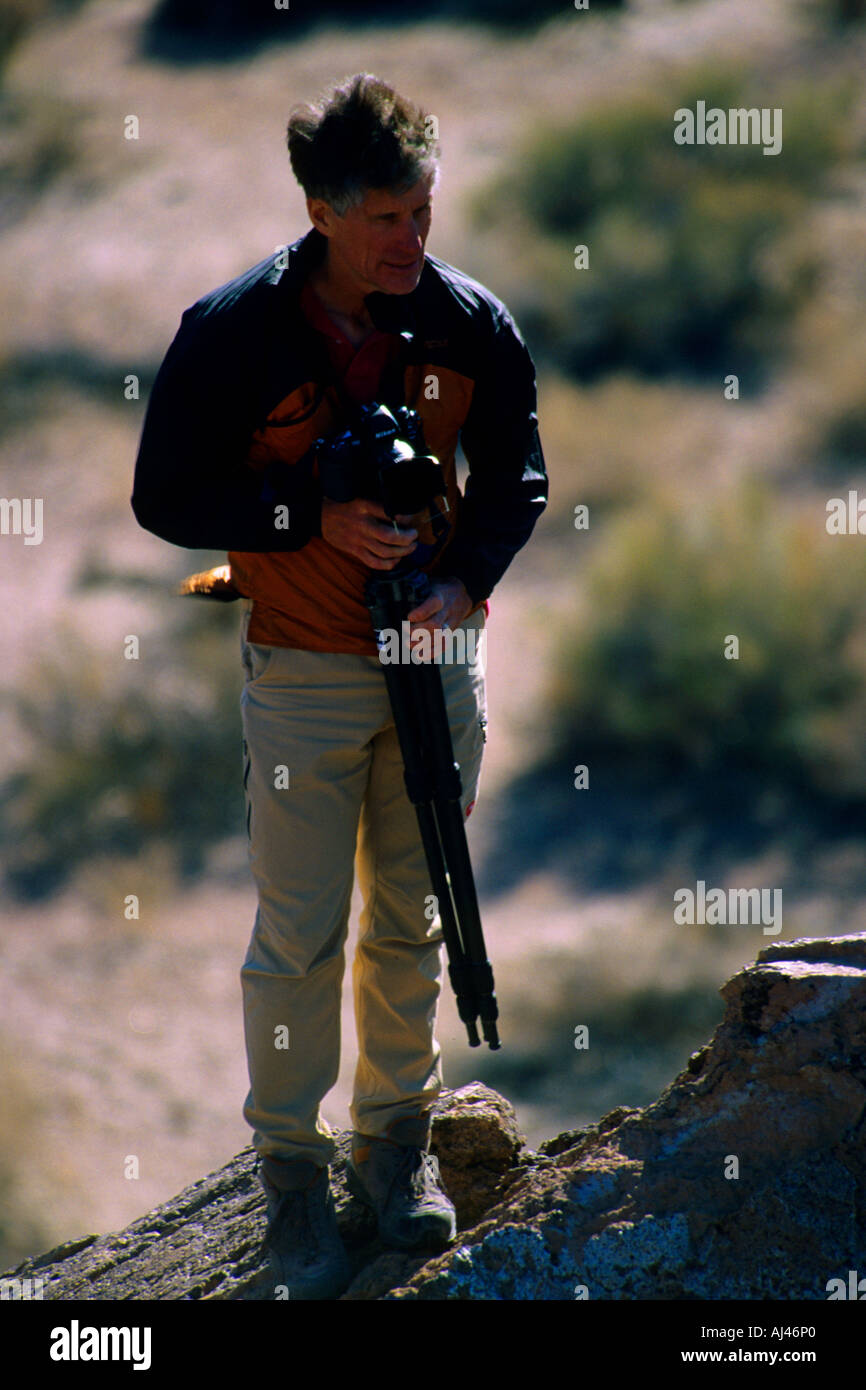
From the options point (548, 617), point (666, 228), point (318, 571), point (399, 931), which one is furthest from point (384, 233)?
point (666, 228)

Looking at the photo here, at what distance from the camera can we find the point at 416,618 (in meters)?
2.67

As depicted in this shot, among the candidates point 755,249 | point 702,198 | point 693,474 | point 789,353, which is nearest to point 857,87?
point 702,198

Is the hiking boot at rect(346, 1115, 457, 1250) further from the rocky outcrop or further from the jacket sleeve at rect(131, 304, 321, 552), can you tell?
the jacket sleeve at rect(131, 304, 321, 552)

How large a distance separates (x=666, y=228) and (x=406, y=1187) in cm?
1468

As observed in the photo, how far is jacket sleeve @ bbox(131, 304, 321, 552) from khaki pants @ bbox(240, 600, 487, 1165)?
9.5 inches

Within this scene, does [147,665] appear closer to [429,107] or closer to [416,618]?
[416,618]

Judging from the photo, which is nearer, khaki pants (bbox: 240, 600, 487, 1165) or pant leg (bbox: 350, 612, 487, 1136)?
khaki pants (bbox: 240, 600, 487, 1165)

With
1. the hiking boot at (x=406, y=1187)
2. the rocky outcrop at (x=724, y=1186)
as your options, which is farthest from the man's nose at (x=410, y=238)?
the hiking boot at (x=406, y=1187)

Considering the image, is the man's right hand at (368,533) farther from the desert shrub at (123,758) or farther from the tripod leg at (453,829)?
the desert shrub at (123,758)

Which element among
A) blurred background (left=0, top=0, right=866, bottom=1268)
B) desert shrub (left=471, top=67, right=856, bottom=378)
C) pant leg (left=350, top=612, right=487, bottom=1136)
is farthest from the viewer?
desert shrub (left=471, top=67, right=856, bottom=378)

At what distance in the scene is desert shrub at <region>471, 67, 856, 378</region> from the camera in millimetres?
14344

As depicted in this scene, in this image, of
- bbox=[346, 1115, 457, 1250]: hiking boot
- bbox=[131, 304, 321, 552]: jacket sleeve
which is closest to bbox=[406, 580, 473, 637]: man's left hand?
bbox=[131, 304, 321, 552]: jacket sleeve

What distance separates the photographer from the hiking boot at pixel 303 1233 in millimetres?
2926

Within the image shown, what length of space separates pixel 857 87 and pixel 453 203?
15.8 feet
